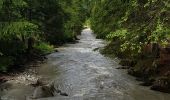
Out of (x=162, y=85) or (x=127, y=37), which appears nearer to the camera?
(x=127, y=37)

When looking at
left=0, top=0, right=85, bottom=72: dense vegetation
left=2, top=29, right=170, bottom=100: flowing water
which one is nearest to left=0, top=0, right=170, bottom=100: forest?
left=0, top=0, right=85, bottom=72: dense vegetation

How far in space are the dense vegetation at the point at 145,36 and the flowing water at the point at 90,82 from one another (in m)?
1.08

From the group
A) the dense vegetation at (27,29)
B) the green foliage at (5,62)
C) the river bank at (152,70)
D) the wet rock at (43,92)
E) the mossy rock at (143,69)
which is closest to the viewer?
the wet rock at (43,92)

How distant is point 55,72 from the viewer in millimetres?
23859

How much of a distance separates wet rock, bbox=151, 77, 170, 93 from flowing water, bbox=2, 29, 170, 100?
1.31ft

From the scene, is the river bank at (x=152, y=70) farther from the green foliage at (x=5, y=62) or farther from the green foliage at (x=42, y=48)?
the green foliage at (x=42, y=48)

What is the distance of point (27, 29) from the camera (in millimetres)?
23625

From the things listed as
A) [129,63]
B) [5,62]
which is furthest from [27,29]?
[129,63]

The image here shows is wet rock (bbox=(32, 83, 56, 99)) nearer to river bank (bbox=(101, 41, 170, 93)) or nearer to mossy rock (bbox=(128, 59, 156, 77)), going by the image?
river bank (bbox=(101, 41, 170, 93))

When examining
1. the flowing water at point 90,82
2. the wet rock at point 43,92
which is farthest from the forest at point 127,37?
the wet rock at point 43,92

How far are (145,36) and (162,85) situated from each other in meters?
7.24

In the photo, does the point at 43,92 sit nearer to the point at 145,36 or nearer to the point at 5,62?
the point at 5,62

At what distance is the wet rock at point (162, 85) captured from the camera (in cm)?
1811

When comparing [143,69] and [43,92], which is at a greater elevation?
[143,69]
